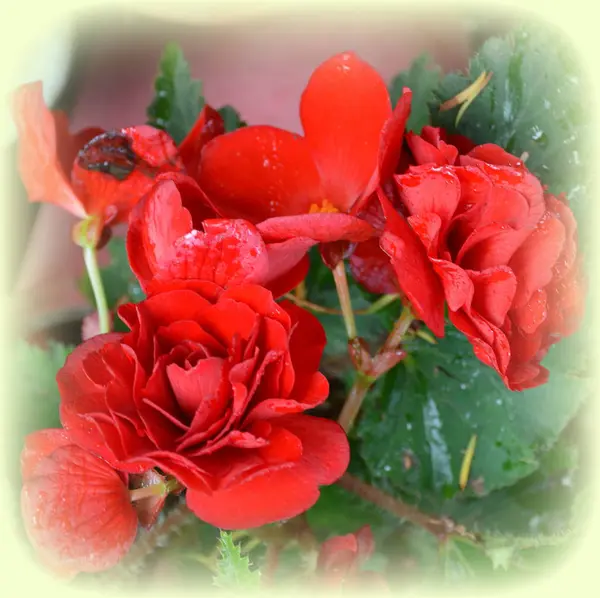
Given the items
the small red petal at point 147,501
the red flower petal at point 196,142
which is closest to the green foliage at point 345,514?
the small red petal at point 147,501

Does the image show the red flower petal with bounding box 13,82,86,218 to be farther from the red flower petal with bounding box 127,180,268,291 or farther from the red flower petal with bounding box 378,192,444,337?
the red flower petal with bounding box 378,192,444,337

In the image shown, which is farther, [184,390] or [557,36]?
[557,36]

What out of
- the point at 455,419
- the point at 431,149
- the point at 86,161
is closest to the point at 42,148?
the point at 86,161

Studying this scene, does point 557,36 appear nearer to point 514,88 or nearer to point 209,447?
point 514,88

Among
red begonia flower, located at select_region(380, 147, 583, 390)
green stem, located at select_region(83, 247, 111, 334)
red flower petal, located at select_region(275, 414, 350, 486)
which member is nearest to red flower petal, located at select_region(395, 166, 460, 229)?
red begonia flower, located at select_region(380, 147, 583, 390)

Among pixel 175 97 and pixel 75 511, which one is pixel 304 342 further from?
pixel 175 97

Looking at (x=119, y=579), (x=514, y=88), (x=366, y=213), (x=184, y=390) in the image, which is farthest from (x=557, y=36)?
(x=119, y=579)
